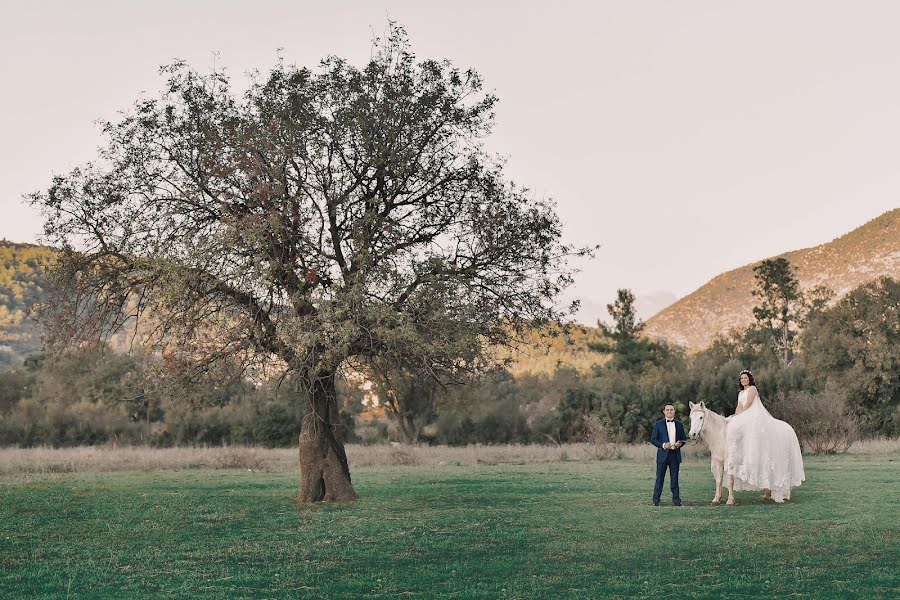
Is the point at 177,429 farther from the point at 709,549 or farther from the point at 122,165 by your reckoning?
the point at 709,549

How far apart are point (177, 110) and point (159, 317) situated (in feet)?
15.0

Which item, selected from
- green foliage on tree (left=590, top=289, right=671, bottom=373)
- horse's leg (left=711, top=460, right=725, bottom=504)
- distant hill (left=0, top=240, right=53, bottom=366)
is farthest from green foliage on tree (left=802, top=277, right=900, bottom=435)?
distant hill (left=0, top=240, right=53, bottom=366)

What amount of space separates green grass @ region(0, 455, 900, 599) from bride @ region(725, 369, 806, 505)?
0.70 meters

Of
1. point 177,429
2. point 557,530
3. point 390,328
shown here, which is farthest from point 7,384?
point 557,530

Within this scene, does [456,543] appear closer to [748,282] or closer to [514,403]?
[514,403]

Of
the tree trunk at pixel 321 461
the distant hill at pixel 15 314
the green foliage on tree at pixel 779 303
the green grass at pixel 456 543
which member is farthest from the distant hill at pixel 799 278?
the tree trunk at pixel 321 461

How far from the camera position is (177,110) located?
23.4 metres

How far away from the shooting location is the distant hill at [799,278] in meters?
121

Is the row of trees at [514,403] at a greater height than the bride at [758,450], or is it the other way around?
the row of trees at [514,403]

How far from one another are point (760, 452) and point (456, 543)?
8.05 meters

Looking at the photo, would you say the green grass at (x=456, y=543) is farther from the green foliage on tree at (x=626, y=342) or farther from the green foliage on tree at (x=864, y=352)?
the green foliage on tree at (x=626, y=342)

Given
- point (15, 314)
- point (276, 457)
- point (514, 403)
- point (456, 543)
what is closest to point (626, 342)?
point (514, 403)

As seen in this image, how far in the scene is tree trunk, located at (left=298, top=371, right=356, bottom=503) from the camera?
78.7 feet

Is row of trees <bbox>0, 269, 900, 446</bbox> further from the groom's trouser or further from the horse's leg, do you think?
the groom's trouser
